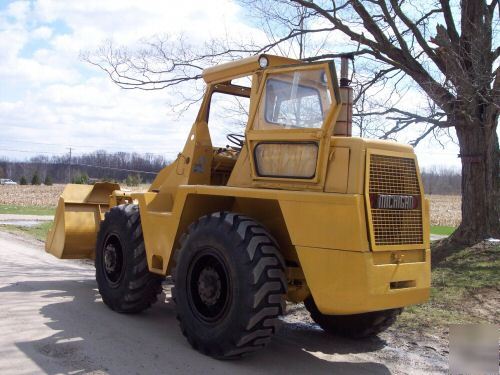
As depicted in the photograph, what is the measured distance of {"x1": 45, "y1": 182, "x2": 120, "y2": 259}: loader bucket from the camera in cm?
846

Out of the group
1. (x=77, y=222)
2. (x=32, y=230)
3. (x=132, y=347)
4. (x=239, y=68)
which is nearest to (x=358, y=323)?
(x=132, y=347)

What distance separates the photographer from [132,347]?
5418mm

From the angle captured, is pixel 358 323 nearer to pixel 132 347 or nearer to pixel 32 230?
pixel 132 347

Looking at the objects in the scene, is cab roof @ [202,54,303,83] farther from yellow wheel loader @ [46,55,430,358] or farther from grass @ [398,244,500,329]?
grass @ [398,244,500,329]

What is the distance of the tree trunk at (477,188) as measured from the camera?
1042 cm

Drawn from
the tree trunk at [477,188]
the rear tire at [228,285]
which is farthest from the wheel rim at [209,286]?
Result: the tree trunk at [477,188]

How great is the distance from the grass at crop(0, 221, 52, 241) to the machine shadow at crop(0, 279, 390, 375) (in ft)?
28.9

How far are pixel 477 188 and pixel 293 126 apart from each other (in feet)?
21.5

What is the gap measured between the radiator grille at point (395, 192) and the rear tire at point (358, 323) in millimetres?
1037

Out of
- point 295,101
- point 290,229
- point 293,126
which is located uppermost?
point 295,101

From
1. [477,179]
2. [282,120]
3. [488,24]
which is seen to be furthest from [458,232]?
[282,120]

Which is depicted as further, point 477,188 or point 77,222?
point 477,188

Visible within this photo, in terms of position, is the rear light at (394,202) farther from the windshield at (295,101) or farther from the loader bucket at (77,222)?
the loader bucket at (77,222)

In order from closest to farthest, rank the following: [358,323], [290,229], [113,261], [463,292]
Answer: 1. [290,229]
2. [358,323]
3. [113,261]
4. [463,292]
